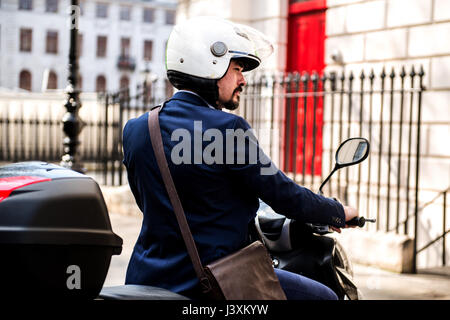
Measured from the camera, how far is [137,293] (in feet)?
7.25

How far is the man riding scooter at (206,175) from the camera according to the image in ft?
7.57

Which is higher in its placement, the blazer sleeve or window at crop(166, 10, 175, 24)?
A: window at crop(166, 10, 175, 24)

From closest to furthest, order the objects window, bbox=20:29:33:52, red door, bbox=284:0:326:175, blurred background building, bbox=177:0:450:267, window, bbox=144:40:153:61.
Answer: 1. blurred background building, bbox=177:0:450:267
2. red door, bbox=284:0:326:175
3. window, bbox=20:29:33:52
4. window, bbox=144:40:153:61

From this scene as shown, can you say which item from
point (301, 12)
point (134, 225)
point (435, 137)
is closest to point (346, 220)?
point (435, 137)

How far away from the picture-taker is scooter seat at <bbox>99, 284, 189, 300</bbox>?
214cm

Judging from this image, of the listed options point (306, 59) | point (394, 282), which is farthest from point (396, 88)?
point (394, 282)

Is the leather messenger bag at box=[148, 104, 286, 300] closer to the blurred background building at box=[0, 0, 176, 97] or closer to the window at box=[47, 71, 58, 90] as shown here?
the blurred background building at box=[0, 0, 176, 97]

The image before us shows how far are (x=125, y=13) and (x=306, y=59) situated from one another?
6494 cm

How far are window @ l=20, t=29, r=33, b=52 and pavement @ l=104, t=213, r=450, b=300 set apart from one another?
61.2m

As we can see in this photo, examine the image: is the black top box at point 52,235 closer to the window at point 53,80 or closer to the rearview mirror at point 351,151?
the rearview mirror at point 351,151

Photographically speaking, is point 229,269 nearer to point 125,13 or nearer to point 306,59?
point 306,59

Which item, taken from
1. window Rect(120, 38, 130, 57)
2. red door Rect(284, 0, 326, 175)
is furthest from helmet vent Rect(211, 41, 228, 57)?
window Rect(120, 38, 130, 57)

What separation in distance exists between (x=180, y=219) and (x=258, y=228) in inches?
20.3
